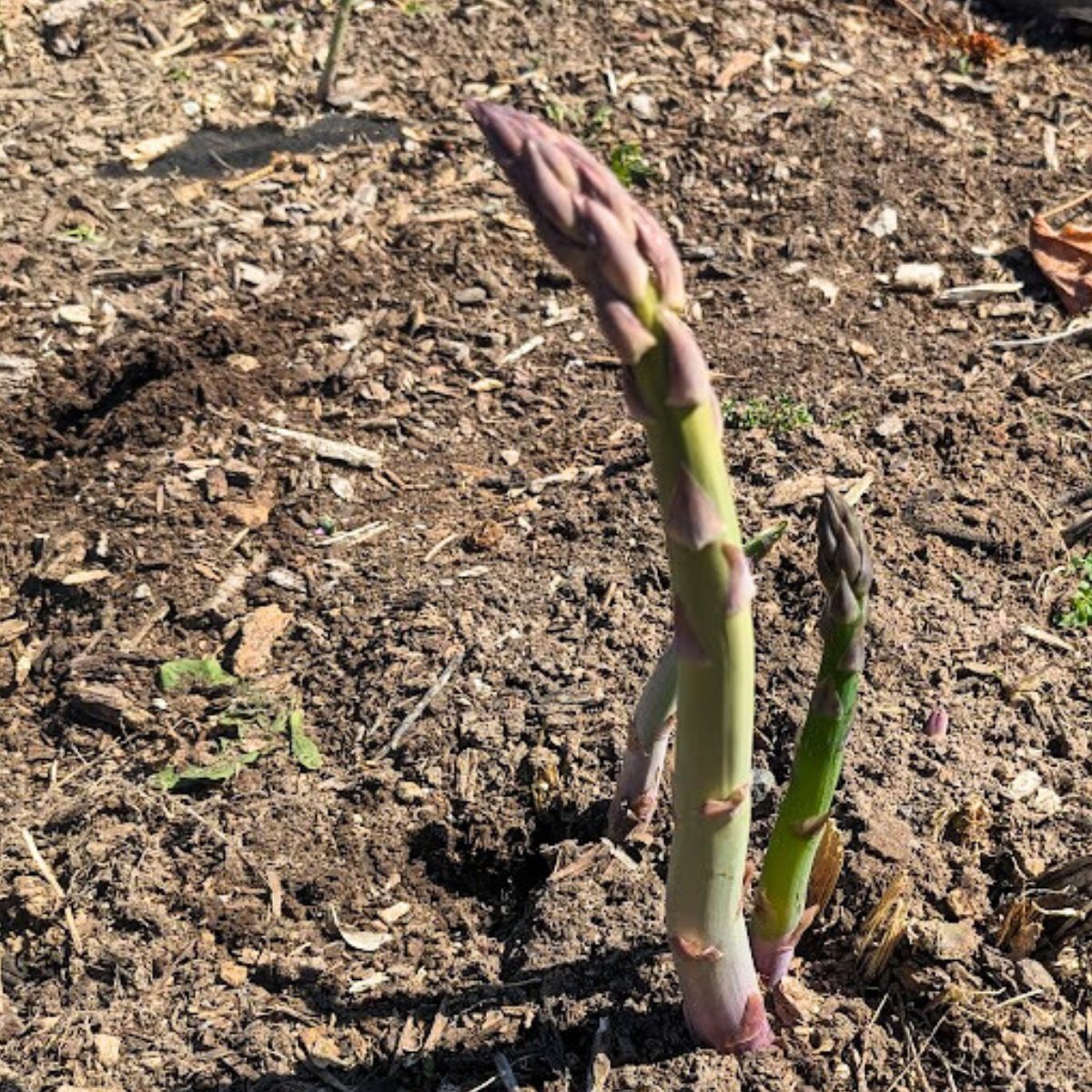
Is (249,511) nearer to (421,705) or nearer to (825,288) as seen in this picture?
(421,705)

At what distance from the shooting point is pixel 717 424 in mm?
1861

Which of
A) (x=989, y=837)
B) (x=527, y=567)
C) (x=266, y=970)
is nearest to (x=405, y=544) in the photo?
(x=527, y=567)

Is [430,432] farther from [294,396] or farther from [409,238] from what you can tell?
[409,238]

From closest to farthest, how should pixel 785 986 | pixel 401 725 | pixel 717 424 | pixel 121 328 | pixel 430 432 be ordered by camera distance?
pixel 717 424 < pixel 785 986 < pixel 401 725 < pixel 430 432 < pixel 121 328

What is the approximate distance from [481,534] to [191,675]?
0.76m

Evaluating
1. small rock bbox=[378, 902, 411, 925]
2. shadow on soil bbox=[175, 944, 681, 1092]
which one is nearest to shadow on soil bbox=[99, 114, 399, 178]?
small rock bbox=[378, 902, 411, 925]

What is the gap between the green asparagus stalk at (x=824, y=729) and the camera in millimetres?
2205

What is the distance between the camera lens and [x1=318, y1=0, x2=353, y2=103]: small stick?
209 inches

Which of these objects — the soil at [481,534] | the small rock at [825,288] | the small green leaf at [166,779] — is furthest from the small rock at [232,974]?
the small rock at [825,288]

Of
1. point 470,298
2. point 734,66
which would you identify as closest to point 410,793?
point 470,298

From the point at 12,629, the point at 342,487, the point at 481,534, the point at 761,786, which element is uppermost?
the point at 761,786

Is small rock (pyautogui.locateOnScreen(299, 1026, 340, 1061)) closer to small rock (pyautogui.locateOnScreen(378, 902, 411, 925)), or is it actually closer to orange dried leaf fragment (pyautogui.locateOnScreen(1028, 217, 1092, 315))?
small rock (pyautogui.locateOnScreen(378, 902, 411, 925))

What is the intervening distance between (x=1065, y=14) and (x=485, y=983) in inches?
184

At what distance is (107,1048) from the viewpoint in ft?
9.16
